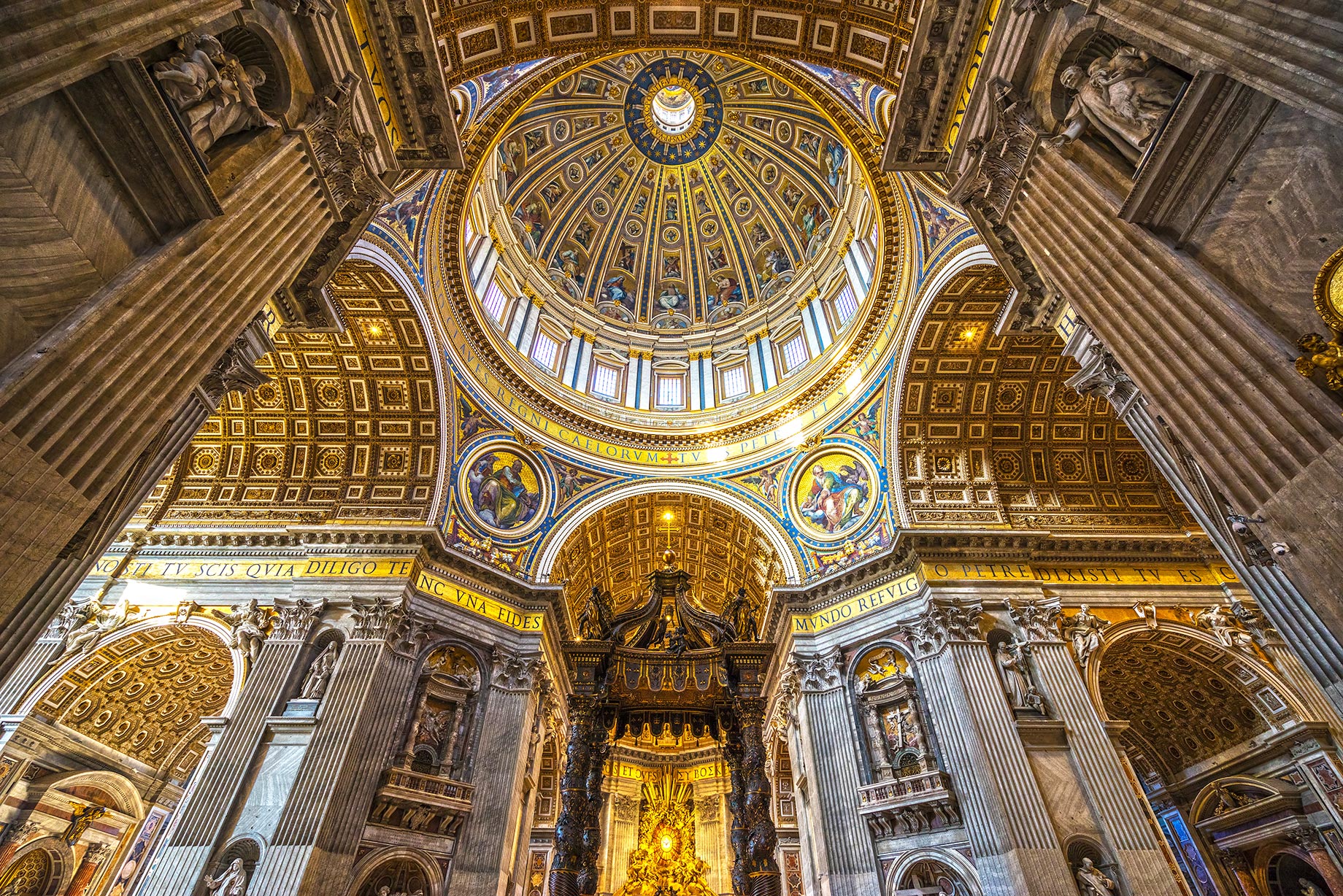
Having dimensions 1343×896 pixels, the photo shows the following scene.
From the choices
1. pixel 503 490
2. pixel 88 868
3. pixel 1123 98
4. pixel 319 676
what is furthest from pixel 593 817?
pixel 88 868

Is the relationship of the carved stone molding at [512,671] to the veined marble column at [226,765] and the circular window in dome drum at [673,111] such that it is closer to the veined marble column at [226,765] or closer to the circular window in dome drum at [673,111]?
the veined marble column at [226,765]

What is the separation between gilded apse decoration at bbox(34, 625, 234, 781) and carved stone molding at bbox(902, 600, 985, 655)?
1662cm

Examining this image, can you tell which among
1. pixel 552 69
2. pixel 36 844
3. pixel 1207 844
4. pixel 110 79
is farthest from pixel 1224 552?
pixel 36 844

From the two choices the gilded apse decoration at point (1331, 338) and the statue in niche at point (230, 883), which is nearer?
the gilded apse decoration at point (1331, 338)

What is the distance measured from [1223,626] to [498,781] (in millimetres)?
17323

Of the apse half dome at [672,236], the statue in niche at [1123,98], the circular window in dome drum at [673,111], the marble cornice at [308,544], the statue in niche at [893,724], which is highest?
the circular window in dome drum at [673,111]

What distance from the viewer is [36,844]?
1330 centimetres

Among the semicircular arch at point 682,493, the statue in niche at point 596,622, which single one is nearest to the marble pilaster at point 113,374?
the statue in niche at point 596,622

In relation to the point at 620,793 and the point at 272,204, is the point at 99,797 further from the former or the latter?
the point at 620,793

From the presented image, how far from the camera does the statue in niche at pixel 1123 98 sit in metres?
5.91

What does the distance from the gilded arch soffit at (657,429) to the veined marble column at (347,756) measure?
7302 mm

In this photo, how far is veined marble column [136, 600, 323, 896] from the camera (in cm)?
1089

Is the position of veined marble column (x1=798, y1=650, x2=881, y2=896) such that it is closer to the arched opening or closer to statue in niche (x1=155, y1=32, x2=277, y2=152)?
the arched opening

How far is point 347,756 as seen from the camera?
1233 centimetres
